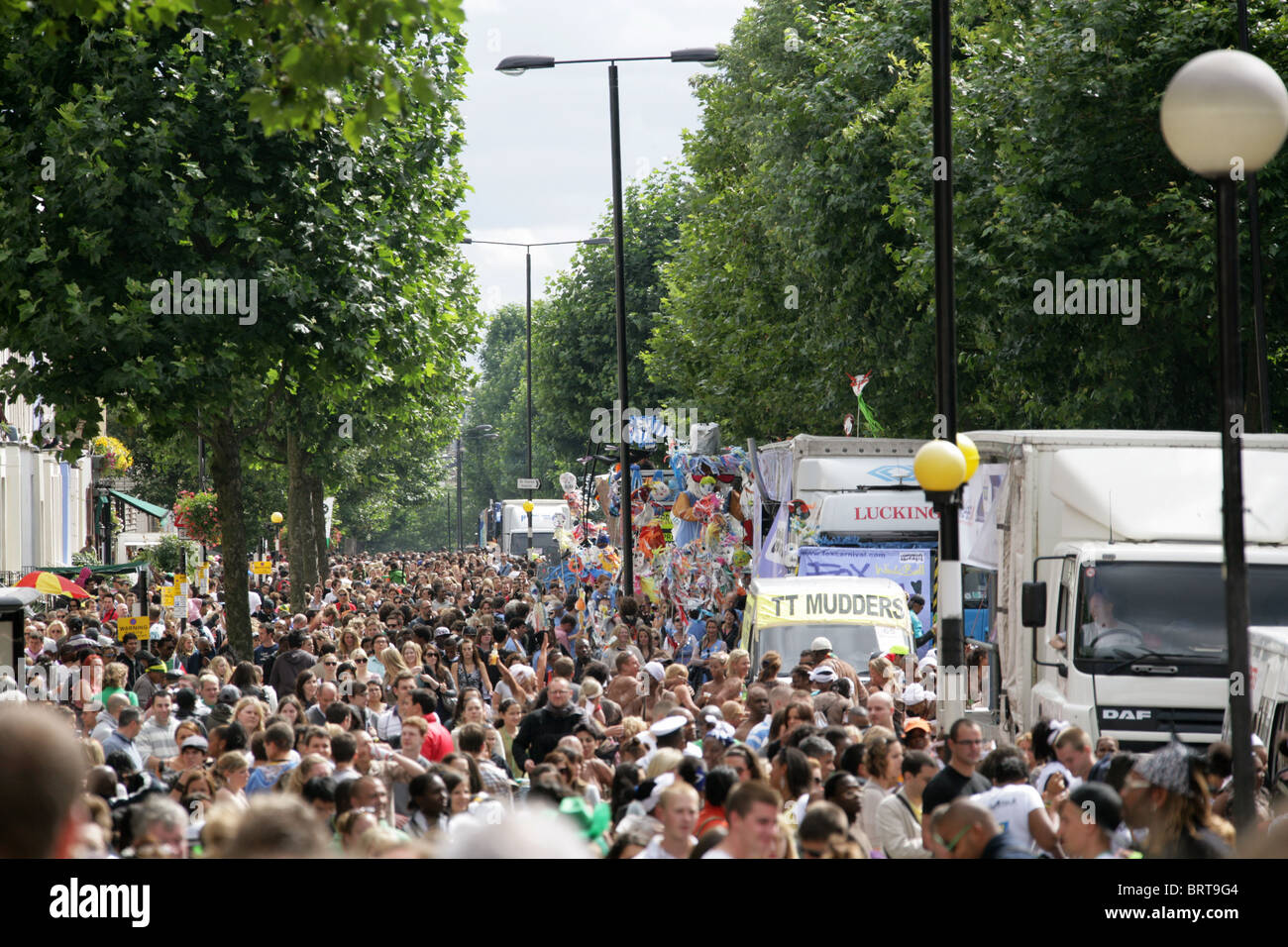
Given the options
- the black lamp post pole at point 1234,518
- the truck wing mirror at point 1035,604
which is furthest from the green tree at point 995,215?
the black lamp post pole at point 1234,518

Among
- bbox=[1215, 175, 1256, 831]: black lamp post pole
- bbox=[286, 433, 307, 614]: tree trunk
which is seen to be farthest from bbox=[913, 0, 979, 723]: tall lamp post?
bbox=[286, 433, 307, 614]: tree trunk

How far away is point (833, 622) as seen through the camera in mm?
16188

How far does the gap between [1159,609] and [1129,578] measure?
33 centimetres

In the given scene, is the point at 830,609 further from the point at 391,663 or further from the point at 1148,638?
the point at 391,663

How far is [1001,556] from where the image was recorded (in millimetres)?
15062

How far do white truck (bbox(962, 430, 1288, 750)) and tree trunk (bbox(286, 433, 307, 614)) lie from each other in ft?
75.4

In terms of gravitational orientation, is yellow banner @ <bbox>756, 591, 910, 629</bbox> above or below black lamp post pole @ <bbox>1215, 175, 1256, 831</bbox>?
below

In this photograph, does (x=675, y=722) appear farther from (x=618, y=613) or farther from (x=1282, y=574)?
(x=618, y=613)

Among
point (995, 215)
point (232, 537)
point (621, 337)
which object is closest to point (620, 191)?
point (621, 337)

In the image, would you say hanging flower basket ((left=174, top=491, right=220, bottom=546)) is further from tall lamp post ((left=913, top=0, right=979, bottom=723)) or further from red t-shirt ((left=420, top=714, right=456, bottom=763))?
tall lamp post ((left=913, top=0, right=979, bottom=723))

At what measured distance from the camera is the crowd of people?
400 centimetres

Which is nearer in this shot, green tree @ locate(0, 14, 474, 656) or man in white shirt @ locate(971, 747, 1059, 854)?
man in white shirt @ locate(971, 747, 1059, 854)

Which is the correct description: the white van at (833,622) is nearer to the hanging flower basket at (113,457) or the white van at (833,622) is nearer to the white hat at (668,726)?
the white hat at (668,726)
